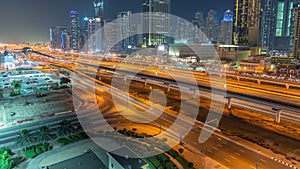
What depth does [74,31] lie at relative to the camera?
15725 cm

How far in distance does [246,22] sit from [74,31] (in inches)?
4277

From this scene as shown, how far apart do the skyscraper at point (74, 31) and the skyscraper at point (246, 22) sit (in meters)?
97.6

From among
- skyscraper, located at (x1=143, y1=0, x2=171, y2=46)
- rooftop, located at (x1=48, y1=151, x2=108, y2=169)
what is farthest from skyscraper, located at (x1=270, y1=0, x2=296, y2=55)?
rooftop, located at (x1=48, y1=151, x2=108, y2=169)

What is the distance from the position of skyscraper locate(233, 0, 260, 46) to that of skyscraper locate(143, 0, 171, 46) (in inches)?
1372

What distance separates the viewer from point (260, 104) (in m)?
23.8

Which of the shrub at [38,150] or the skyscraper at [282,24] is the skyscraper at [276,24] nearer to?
the skyscraper at [282,24]

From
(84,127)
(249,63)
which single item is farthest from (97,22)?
(84,127)

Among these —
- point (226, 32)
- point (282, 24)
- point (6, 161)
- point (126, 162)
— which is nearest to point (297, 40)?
point (282, 24)

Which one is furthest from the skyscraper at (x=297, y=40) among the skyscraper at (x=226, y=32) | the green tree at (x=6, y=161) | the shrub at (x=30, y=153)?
the green tree at (x=6, y=161)

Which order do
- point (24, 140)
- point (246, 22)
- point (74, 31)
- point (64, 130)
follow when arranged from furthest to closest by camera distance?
1. point (74, 31)
2. point (246, 22)
3. point (64, 130)
4. point (24, 140)

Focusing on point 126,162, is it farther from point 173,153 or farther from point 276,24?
point 276,24

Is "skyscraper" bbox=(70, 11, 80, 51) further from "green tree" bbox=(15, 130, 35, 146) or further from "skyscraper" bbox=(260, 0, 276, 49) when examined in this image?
"green tree" bbox=(15, 130, 35, 146)

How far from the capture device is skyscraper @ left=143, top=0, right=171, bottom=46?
118 m

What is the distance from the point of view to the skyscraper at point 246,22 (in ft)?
357
